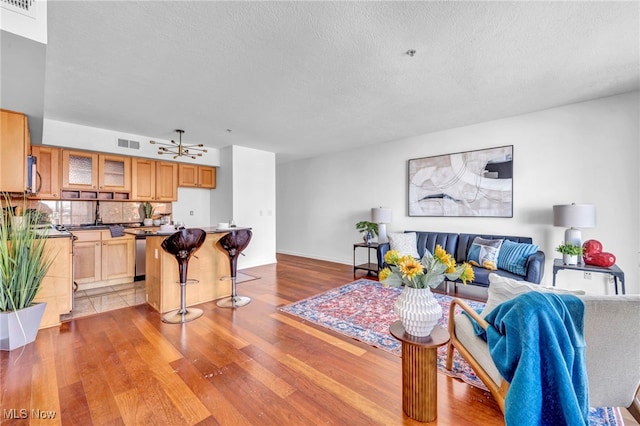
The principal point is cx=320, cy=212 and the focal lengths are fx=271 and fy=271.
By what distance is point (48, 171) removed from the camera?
4.14m

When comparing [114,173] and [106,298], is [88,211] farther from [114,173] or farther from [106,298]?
[106,298]

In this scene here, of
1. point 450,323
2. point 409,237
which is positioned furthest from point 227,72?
point 409,237

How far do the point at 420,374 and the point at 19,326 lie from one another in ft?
10.8

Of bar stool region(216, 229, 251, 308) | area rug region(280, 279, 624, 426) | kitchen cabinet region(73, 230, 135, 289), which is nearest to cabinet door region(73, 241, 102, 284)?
kitchen cabinet region(73, 230, 135, 289)

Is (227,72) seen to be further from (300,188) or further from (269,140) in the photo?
(300,188)

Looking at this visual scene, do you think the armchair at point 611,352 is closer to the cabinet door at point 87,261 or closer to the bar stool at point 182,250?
the bar stool at point 182,250

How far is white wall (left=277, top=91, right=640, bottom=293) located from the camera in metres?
3.27

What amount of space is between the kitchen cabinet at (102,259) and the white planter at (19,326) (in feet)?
6.08

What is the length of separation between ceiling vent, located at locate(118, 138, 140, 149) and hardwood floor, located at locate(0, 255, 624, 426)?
10.2 feet

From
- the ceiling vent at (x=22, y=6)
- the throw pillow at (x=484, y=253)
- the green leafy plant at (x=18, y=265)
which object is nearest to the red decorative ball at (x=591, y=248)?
the throw pillow at (x=484, y=253)

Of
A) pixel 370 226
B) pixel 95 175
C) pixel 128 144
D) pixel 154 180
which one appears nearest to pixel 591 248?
pixel 370 226

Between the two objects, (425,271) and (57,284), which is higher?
(425,271)

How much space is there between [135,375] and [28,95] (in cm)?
300

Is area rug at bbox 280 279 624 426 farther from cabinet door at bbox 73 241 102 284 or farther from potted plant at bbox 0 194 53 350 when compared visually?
cabinet door at bbox 73 241 102 284
